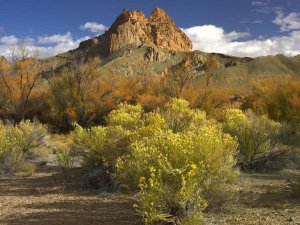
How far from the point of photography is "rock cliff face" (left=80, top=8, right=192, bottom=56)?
481 feet

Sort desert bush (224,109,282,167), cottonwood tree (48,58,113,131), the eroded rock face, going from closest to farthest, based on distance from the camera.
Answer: desert bush (224,109,282,167), cottonwood tree (48,58,113,131), the eroded rock face

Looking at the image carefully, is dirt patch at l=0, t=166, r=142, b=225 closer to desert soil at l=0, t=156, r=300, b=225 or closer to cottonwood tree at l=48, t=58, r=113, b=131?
desert soil at l=0, t=156, r=300, b=225

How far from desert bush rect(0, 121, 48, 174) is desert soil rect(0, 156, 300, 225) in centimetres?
111

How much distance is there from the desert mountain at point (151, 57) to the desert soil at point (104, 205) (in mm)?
23325

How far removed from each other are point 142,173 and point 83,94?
23.0m

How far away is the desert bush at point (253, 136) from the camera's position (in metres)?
15.1

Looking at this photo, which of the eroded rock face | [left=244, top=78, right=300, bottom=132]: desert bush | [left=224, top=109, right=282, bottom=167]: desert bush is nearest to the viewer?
[left=224, top=109, right=282, bottom=167]: desert bush

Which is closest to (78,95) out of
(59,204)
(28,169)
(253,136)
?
(28,169)

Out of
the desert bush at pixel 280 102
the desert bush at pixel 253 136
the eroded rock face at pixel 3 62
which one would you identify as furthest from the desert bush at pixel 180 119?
the eroded rock face at pixel 3 62

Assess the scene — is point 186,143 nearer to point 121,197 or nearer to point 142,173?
point 142,173

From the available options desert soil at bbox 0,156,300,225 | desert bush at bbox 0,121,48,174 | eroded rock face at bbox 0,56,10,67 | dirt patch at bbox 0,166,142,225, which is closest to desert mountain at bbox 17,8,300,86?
eroded rock face at bbox 0,56,10,67

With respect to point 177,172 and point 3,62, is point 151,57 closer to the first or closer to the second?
point 3,62

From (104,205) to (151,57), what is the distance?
114210 mm

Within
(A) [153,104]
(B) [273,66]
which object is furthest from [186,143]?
(B) [273,66]
